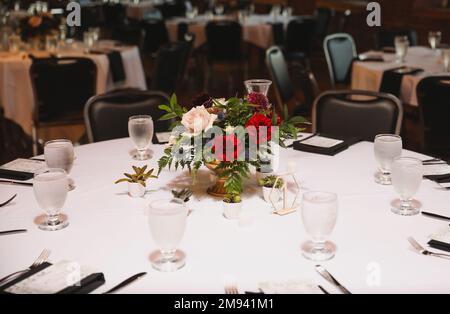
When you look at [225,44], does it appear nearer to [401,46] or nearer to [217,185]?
[401,46]

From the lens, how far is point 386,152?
5.80ft

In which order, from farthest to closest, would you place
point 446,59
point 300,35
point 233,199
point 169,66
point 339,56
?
point 300,35, point 339,56, point 169,66, point 446,59, point 233,199

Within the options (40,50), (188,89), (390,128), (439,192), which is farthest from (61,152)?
(188,89)

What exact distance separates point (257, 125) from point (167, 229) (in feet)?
1.45

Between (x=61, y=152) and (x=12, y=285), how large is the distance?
622mm

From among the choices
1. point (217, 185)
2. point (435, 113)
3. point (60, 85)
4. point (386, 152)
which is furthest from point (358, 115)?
point (60, 85)

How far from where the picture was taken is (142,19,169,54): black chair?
7230mm

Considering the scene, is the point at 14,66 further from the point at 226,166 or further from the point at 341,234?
the point at 341,234

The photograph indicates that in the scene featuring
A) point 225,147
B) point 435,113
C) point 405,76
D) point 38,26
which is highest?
point 38,26

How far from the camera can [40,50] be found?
4.86 metres

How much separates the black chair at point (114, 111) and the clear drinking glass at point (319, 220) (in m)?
A: 1.52

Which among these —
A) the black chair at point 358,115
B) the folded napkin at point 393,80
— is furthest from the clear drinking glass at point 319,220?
the folded napkin at point 393,80

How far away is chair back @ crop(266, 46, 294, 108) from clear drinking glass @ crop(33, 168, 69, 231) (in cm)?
245

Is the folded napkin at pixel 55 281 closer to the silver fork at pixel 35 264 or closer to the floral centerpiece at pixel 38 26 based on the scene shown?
the silver fork at pixel 35 264
